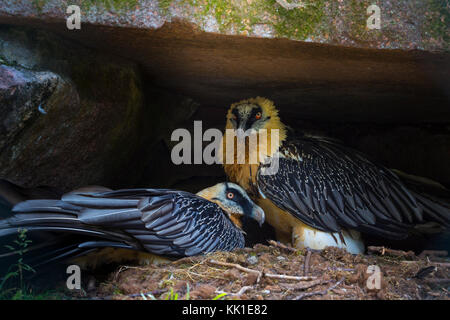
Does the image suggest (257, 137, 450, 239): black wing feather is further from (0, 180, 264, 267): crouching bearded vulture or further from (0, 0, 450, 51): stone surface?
(0, 0, 450, 51): stone surface

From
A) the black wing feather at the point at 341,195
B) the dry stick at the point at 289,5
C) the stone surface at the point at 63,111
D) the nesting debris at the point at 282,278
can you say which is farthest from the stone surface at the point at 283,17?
the nesting debris at the point at 282,278

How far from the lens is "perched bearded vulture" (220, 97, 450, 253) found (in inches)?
146

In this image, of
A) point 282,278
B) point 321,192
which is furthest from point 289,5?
point 282,278

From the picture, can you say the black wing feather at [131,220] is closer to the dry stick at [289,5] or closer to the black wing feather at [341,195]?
the black wing feather at [341,195]

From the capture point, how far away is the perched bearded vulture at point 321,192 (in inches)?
146

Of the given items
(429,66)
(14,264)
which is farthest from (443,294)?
(14,264)

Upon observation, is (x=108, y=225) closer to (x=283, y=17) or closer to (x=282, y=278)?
(x=282, y=278)

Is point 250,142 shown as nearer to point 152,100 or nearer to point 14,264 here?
point 152,100

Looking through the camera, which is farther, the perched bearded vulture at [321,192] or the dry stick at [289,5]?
the perched bearded vulture at [321,192]

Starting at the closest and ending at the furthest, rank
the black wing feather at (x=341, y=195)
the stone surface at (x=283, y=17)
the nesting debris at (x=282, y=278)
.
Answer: the nesting debris at (x=282, y=278) → the stone surface at (x=283, y=17) → the black wing feather at (x=341, y=195)

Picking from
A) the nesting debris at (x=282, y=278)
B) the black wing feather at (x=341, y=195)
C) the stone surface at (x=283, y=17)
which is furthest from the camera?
the black wing feather at (x=341, y=195)

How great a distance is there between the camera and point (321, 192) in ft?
12.3

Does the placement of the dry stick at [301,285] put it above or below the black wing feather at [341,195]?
below

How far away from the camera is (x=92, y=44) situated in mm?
3273
